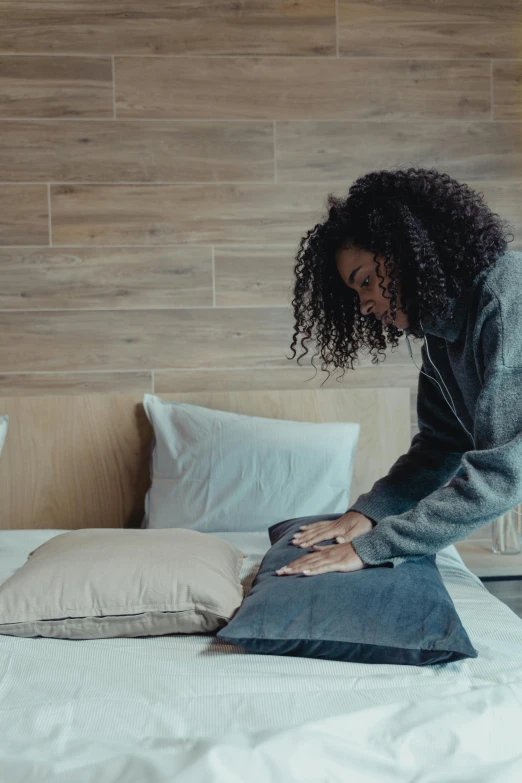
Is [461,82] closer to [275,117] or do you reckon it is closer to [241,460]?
[275,117]

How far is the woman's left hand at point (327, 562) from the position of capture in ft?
4.82

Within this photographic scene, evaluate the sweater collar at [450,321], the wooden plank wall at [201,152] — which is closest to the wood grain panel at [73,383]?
the wooden plank wall at [201,152]

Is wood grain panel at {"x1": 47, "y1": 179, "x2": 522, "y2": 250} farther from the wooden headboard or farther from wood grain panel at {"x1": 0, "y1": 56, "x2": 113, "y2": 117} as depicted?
the wooden headboard

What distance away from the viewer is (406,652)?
1308mm

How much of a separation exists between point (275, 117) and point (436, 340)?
1.20 metres

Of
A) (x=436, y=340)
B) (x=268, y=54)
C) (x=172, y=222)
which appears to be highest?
(x=268, y=54)

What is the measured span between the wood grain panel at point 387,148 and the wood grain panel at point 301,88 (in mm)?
38

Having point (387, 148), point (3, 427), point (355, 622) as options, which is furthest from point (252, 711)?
point (387, 148)

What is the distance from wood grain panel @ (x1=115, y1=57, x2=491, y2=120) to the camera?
98.4 inches

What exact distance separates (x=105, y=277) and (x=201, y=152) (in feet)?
1.68

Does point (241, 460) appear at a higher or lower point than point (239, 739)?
higher

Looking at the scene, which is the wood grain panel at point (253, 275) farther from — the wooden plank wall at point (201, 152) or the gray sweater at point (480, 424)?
the gray sweater at point (480, 424)

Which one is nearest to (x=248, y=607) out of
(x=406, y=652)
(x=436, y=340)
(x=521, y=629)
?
(x=406, y=652)

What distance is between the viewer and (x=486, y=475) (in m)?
1.38
